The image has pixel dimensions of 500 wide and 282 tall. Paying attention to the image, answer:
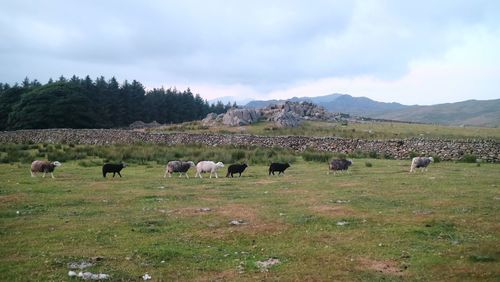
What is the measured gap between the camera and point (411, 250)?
40.3 ft

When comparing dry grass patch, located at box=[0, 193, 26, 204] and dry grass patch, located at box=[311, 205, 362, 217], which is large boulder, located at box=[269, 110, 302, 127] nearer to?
dry grass patch, located at box=[311, 205, 362, 217]

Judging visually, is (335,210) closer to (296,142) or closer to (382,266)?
(382,266)

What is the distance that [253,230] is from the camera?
14312 millimetres

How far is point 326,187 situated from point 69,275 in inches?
630

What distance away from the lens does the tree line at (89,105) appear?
286ft

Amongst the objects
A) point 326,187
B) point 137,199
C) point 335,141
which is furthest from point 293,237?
point 335,141

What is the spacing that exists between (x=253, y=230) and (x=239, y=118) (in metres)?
68.2

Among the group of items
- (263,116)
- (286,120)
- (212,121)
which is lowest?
(286,120)

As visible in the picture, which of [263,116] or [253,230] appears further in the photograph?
[263,116]

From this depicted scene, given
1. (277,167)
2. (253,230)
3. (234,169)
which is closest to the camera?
(253,230)

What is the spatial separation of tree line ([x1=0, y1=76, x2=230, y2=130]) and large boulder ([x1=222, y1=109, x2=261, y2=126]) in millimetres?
30499

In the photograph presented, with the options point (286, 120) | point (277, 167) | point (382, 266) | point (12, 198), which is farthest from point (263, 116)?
point (382, 266)

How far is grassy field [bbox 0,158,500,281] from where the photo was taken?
35.2 feet

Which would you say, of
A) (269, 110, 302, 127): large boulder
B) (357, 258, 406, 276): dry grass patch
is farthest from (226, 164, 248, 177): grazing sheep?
(269, 110, 302, 127): large boulder
